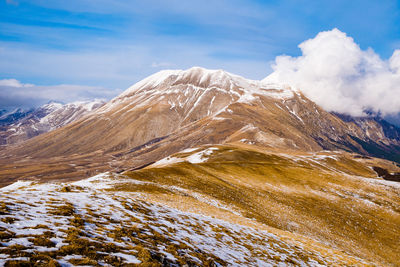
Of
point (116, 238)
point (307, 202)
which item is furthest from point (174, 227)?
point (307, 202)

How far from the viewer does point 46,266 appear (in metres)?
8.27

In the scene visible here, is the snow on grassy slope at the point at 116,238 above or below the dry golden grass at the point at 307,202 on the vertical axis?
above

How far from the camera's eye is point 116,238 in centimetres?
1253

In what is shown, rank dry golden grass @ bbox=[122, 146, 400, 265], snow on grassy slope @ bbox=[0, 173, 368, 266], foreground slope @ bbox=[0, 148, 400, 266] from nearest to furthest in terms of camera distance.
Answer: snow on grassy slope @ bbox=[0, 173, 368, 266]
foreground slope @ bbox=[0, 148, 400, 266]
dry golden grass @ bbox=[122, 146, 400, 265]

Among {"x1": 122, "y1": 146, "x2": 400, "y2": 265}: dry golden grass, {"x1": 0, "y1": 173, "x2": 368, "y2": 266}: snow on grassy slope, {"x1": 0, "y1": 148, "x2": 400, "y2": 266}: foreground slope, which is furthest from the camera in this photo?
{"x1": 122, "y1": 146, "x2": 400, "y2": 265}: dry golden grass

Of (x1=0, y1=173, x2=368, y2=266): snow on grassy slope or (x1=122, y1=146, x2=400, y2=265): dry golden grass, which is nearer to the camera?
(x1=0, y1=173, x2=368, y2=266): snow on grassy slope

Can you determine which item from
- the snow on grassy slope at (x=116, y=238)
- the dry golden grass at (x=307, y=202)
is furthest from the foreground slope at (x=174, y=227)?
the dry golden grass at (x=307, y=202)

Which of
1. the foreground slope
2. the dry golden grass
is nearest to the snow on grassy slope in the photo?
the foreground slope

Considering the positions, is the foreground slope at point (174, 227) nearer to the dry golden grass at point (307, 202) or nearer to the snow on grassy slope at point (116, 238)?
the snow on grassy slope at point (116, 238)

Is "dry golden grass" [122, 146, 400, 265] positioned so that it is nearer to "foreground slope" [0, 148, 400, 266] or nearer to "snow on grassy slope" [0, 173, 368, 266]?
"foreground slope" [0, 148, 400, 266]

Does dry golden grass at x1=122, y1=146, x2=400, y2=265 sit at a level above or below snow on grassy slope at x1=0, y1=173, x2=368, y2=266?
below

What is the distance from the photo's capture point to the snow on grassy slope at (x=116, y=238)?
9656mm

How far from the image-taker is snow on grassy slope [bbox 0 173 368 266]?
966 cm

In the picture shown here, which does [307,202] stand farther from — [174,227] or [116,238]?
[116,238]
